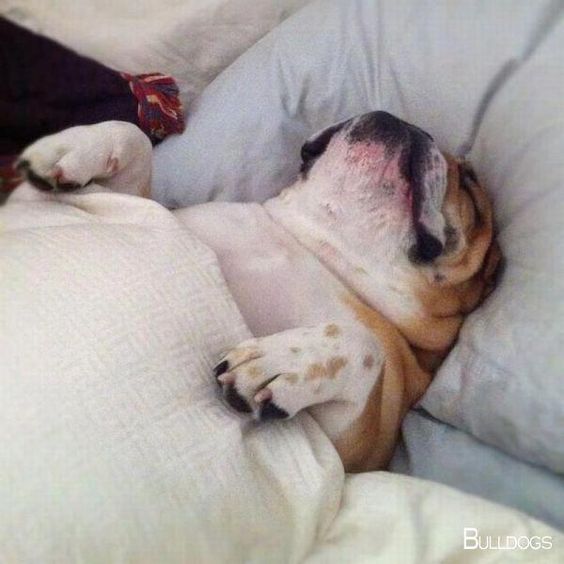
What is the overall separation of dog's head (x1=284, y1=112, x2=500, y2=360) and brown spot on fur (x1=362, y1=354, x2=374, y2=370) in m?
0.13

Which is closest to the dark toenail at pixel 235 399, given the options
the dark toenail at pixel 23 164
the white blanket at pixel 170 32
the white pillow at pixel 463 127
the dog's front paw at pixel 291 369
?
the dog's front paw at pixel 291 369

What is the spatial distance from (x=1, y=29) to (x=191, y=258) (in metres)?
0.56

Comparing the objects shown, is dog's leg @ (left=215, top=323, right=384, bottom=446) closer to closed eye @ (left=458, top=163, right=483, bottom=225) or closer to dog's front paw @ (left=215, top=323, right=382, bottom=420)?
dog's front paw @ (left=215, top=323, right=382, bottom=420)

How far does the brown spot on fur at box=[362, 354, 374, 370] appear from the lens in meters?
0.87

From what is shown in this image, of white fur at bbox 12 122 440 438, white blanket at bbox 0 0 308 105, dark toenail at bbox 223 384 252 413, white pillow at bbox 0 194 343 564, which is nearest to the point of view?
white pillow at bbox 0 194 343 564

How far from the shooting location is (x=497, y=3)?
103cm

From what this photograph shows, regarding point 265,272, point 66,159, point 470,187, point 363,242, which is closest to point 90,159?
point 66,159

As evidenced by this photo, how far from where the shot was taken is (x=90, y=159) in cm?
96

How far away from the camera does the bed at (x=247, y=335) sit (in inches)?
25.6

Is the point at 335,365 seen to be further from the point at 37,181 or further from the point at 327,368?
the point at 37,181

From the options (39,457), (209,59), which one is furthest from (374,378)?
(209,59)

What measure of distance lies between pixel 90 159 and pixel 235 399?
0.40m

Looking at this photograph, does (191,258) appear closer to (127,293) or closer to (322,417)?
(127,293)

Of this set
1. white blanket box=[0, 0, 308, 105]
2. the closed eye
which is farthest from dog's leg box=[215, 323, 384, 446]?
white blanket box=[0, 0, 308, 105]
